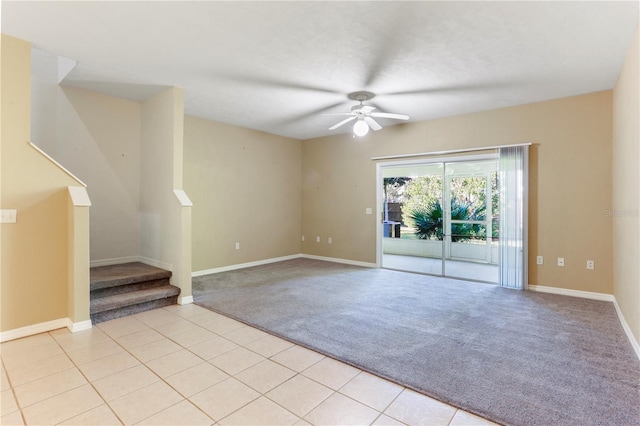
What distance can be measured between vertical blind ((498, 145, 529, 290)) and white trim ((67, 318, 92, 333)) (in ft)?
17.9

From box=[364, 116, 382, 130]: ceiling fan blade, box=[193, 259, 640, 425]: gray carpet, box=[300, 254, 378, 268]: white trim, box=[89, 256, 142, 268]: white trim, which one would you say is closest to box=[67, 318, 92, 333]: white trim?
box=[193, 259, 640, 425]: gray carpet

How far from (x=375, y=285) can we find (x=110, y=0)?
455 cm

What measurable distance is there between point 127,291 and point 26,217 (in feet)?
4.41

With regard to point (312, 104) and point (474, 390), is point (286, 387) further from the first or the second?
point (312, 104)

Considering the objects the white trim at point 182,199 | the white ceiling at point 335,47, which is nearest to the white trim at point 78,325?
the white trim at point 182,199

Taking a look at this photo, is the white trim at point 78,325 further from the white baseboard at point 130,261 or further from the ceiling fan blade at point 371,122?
the ceiling fan blade at point 371,122

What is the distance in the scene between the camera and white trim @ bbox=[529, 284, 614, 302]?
13.9ft

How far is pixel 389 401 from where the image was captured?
6.91 feet

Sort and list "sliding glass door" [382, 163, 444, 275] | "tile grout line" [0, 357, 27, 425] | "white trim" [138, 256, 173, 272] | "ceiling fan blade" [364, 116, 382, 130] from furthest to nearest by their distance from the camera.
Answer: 1. "sliding glass door" [382, 163, 444, 275]
2. "ceiling fan blade" [364, 116, 382, 130]
3. "white trim" [138, 256, 173, 272]
4. "tile grout line" [0, 357, 27, 425]

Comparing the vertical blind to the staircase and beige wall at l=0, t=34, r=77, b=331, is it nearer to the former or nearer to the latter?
the staircase

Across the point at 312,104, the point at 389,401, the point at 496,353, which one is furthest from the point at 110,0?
the point at 496,353

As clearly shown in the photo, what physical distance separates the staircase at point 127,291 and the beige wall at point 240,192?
1390mm

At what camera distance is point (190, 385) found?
7.49ft

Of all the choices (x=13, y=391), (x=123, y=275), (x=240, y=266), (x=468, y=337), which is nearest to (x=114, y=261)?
(x=123, y=275)
